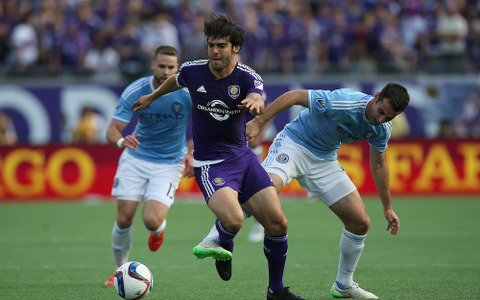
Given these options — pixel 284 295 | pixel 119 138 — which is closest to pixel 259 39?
pixel 119 138

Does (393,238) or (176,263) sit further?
(393,238)

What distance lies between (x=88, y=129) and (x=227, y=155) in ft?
42.2

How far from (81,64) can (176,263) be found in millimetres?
11549

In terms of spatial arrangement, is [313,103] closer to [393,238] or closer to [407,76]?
[393,238]

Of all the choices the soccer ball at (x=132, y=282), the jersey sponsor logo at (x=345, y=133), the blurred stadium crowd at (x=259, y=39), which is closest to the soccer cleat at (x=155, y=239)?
the soccer ball at (x=132, y=282)

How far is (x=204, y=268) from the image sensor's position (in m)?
9.02

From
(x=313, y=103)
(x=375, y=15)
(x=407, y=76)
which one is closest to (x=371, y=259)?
(x=313, y=103)

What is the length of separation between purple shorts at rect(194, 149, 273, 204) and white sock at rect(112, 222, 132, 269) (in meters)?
1.78

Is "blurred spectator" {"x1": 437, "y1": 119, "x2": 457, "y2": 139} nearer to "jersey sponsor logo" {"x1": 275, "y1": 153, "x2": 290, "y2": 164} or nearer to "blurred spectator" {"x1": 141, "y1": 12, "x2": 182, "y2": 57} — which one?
"blurred spectator" {"x1": 141, "y1": 12, "x2": 182, "y2": 57}

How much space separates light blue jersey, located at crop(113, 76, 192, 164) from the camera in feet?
27.2

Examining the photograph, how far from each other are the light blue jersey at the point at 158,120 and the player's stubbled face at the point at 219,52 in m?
1.97

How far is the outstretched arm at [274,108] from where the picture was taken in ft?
20.7

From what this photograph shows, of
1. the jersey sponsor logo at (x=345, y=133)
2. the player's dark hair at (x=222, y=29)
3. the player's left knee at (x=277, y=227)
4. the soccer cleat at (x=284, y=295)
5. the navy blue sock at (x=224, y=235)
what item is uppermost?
the player's dark hair at (x=222, y=29)

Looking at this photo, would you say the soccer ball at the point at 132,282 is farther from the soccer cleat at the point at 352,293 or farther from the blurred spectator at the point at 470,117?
the blurred spectator at the point at 470,117
